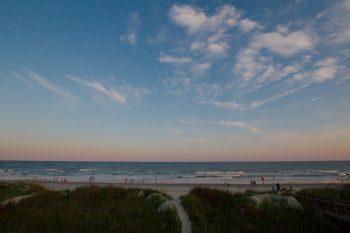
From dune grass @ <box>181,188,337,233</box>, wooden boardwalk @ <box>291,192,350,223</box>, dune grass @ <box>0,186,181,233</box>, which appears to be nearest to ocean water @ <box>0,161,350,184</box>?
dune grass @ <box>0,186,181,233</box>

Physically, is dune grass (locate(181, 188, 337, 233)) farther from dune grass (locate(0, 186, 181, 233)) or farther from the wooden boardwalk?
dune grass (locate(0, 186, 181, 233))

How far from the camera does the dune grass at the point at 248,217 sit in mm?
13180

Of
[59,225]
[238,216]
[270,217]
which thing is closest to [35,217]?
[59,225]

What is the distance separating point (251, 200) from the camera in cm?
1784

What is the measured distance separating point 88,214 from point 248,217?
8.40 m

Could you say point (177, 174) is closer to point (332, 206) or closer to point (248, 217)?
point (332, 206)


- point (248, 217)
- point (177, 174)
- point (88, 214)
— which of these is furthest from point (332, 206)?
point (177, 174)

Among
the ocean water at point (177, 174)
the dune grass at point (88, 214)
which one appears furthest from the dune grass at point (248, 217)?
the ocean water at point (177, 174)

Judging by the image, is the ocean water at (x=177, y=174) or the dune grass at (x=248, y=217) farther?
the ocean water at (x=177, y=174)

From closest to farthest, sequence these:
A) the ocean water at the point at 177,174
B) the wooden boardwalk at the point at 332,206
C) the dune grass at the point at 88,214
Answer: the dune grass at the point at 88,214 → the wooden boardwalk at the point at 332,206 → the ocean water at the point at 177,174

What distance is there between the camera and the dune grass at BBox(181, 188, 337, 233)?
13.2 meters

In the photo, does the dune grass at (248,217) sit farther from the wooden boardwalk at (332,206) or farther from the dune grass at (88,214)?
the dune grass at (88,214)

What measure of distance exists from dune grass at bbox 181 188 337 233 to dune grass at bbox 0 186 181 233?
5.29ft

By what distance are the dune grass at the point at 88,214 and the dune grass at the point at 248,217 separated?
1.61 metres
